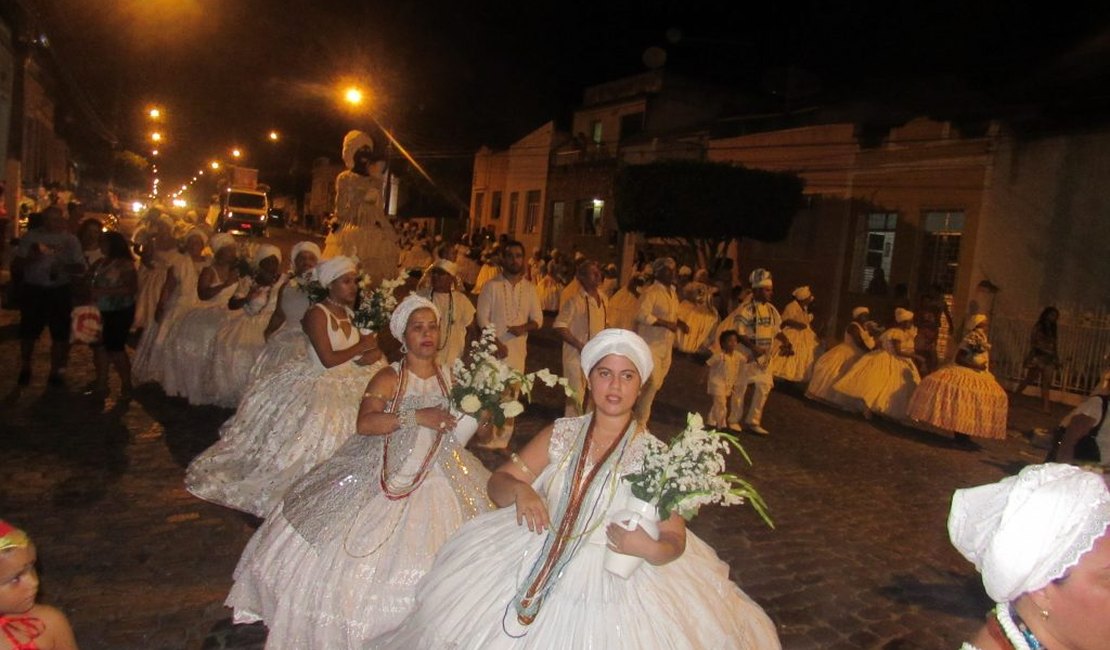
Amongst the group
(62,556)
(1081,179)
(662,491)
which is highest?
(1081,179)

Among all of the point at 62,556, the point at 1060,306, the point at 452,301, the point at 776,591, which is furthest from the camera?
the point at 1060,306

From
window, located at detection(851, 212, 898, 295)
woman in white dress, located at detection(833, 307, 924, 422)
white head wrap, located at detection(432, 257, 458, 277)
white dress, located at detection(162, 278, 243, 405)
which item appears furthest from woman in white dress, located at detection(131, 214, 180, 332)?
window, located at detection(851, 212, 898, 295)

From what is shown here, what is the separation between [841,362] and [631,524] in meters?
10.7

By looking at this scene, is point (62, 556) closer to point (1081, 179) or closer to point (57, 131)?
point (1081, 179)

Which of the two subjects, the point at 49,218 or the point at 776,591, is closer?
the point at 776,591

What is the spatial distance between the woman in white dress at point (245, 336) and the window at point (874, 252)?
1634cm

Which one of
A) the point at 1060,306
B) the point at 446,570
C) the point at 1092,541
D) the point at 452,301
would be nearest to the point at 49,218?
the point at 452,301

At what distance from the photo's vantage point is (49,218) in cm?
891

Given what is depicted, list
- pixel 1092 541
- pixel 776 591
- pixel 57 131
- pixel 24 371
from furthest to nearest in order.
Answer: pixel 57 131, pixel 24 371, pixel 776 591, pixel 1092 541

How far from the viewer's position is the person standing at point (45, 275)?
882cm

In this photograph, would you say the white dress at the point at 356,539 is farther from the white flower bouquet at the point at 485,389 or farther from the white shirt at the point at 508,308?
the white shirt at the point at 508,308

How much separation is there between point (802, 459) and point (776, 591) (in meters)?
3.84

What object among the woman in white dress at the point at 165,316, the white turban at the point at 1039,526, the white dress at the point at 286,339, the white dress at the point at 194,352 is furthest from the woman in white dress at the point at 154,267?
the white turban at the point at 1039,526

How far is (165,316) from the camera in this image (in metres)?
9.91
